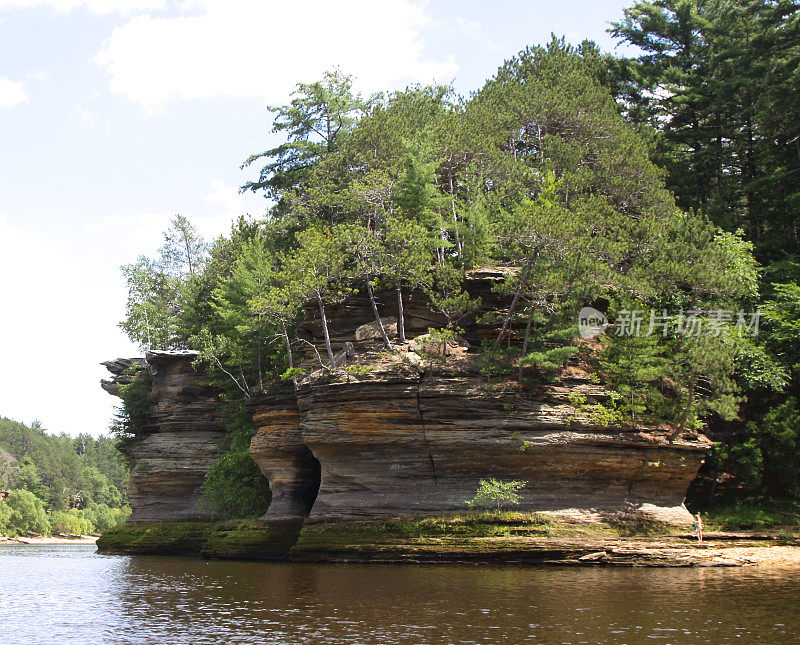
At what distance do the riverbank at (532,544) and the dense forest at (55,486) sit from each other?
6196cm

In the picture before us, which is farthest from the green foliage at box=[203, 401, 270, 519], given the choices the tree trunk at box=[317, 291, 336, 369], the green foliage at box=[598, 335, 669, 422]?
the green foliage at box=[598, 335, 669, 422]

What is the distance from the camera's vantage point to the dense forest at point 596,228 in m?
31.0

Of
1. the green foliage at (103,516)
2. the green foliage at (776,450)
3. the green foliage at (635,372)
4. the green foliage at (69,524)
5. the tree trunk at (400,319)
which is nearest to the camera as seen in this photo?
the green foliage at (635,372)

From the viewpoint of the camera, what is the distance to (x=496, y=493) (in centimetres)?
2889

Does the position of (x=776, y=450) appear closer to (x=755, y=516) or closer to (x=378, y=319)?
(x=755, y=516)

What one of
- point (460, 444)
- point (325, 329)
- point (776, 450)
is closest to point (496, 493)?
point (460, 444)

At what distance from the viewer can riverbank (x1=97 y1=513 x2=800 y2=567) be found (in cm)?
2692

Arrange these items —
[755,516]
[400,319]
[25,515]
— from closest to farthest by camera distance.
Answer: [755,516] < [400,319] < [25,515]

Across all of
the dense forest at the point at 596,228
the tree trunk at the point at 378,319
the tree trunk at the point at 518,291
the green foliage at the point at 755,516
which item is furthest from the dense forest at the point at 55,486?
the green foliage at the point at 755,516

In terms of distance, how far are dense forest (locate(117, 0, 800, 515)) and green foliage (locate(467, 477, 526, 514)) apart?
458cm

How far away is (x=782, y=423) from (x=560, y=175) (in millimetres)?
17152

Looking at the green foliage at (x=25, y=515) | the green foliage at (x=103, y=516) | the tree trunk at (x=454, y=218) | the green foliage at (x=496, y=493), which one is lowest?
the green foliage at (x=103, y=516)

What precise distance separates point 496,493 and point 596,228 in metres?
14.1

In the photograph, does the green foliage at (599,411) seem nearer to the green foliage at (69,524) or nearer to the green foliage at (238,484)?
the green foliage at (238,484)
